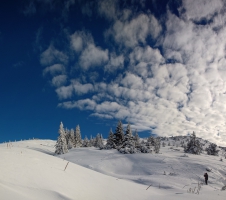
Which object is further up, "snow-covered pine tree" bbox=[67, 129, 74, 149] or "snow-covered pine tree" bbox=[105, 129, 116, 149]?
"snow-covered pine tree" bbox=[67, 129, 74, 149]

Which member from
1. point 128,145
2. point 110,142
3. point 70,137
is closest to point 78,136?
point 70,137

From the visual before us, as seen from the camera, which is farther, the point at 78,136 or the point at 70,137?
the point at 78,136

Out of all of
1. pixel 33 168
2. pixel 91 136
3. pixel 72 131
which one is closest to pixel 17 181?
pixel 33 168

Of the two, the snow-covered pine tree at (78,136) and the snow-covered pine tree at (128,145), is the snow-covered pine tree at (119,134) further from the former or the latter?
the snow-covered pine tree at (78,136)

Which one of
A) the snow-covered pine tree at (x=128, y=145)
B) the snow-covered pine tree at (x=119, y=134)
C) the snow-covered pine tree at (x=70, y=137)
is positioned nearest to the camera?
the snow-covered pine tree at (x=128, y=145)

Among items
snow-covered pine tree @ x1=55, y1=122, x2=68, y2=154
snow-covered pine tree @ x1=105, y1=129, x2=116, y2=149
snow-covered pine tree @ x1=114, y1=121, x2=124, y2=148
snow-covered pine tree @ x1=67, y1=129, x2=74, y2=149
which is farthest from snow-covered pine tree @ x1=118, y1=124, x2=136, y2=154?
snow-covered pine tree @ x1=67, y1=129, x2=74, y2=149

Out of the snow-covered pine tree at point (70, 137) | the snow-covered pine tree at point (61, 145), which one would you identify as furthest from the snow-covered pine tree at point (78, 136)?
the snow-covered pine tree at point (61, 145)

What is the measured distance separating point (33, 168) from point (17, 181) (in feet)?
4.49

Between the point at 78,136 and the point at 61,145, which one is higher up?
the point at 78,136

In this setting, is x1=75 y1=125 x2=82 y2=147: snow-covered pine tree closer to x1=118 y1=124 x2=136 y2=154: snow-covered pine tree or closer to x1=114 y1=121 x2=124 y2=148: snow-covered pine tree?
x1=114 y1=121 x2=124 y2=148: snow-covered pine tree

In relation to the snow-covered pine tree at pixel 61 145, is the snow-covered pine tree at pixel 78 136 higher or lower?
higher

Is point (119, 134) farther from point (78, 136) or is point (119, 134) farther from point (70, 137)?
point (78, 136)

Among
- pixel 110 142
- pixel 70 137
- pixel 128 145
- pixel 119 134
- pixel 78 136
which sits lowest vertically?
pixel 128 145

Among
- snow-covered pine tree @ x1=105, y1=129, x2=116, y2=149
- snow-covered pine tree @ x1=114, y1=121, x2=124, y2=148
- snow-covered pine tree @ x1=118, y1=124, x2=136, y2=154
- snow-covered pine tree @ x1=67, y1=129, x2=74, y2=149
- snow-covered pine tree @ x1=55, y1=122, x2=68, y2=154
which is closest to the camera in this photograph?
snow-covered pine tree @ x1=118, y1=124, x2=136, y2=154
